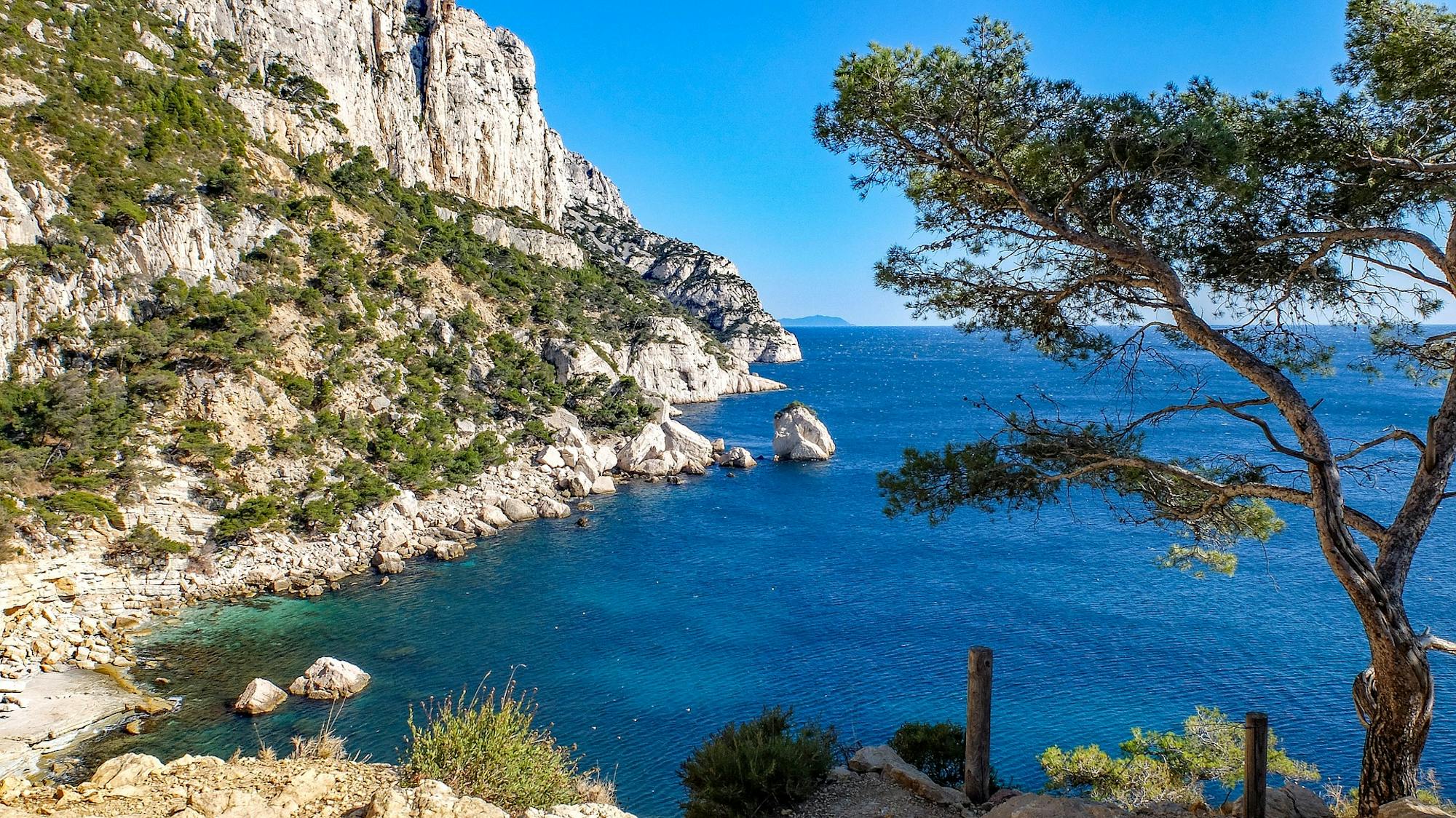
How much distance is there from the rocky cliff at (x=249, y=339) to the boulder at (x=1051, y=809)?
16834mm

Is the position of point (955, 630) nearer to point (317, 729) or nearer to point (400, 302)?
point (317, 729)

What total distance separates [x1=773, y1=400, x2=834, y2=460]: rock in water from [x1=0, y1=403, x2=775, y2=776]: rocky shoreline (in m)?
11.6

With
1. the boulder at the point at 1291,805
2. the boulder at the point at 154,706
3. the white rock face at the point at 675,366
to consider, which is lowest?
the boulder at the point at 154,706

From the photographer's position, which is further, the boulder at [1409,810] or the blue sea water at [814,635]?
the blue sea water at [814,635]

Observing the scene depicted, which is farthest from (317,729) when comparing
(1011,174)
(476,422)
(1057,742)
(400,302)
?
(400,302)

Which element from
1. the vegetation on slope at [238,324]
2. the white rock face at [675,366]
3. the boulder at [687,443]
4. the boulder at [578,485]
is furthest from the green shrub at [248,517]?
the white rock face at [675,366]

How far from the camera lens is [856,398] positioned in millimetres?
71375

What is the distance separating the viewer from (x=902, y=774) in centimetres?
741

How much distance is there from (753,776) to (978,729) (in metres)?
2.14

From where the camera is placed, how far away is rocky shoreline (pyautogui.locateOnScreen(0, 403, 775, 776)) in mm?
13906

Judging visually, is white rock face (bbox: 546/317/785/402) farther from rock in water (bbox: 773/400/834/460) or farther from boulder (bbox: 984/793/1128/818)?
boulder (bbox: 984/793/1128/818)

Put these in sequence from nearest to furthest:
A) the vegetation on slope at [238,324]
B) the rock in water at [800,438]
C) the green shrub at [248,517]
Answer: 1. the green shrub at [248,517]
2. the vegetation on slope at [238,324]
3. the rock in water at [800,438]

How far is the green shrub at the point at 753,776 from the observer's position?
6945mm

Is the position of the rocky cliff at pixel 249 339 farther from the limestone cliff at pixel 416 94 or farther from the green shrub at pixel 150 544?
the limestone cliff at pixel 416 94
